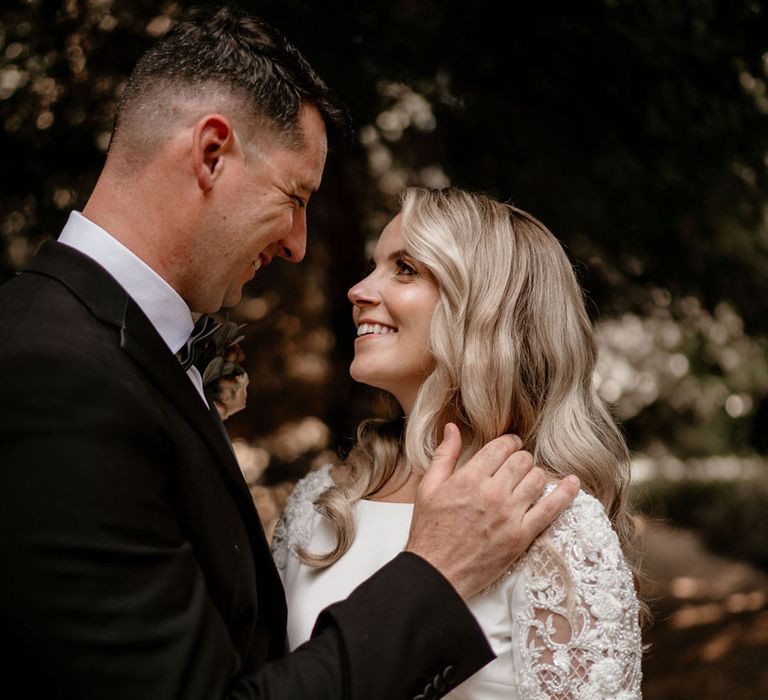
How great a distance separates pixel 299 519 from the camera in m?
3.13

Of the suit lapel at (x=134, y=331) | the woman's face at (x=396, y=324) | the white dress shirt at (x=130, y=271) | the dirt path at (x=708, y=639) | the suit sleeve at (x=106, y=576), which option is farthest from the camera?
the dirt path at (x=708, y=639)

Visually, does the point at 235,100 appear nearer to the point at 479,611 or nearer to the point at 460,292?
the point at 460,292

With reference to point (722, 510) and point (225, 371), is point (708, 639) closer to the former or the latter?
point (722, 510)

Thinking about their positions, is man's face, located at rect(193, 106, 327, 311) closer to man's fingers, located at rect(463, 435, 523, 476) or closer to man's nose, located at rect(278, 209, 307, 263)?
man's nose, located at rect(278, 209, 307, 263)

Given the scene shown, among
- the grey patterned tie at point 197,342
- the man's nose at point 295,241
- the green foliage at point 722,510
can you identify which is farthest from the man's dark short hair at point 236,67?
the green foliage at point 722,510

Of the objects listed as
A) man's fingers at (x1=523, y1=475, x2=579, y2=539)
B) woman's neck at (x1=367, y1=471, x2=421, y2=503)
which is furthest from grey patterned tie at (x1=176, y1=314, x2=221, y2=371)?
man's fingers at (x1=523, y1=475, x2=579, y2=539)

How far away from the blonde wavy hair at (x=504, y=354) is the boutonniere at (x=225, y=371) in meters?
0.50

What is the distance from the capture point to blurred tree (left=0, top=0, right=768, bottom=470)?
3.57m

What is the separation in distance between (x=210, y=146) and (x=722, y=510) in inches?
506

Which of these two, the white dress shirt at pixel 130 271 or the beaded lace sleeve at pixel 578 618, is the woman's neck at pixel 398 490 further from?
the white dress shirt at pixel 130 271

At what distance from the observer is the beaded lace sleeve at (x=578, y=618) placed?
2.30 m

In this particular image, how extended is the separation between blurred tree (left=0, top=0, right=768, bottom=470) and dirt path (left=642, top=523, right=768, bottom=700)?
2063mm

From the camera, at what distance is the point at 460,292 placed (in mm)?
2852

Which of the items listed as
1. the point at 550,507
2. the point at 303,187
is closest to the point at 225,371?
→ the point at 303,187
